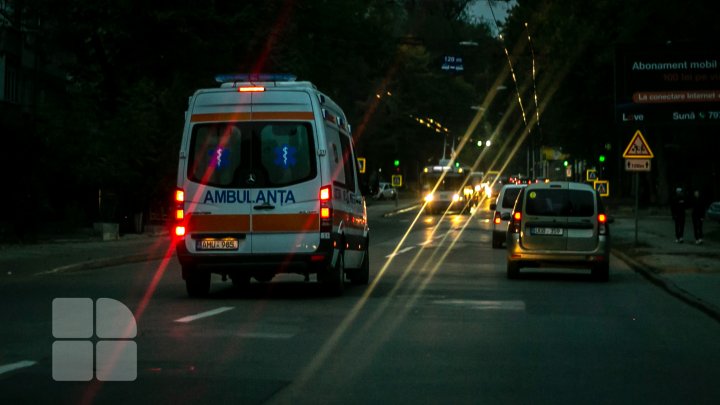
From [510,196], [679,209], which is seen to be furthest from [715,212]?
[510,196]

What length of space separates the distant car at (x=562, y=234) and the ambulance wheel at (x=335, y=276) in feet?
18.8

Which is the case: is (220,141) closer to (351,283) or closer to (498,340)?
(351,283)

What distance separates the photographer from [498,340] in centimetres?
1361

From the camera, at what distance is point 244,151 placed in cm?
1878

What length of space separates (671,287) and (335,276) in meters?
5.60

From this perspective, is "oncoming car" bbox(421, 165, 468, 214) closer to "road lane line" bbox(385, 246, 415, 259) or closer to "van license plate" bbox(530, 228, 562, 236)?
"road lane line" bbox(385, 246, 415, 259)

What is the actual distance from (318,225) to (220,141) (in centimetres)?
164

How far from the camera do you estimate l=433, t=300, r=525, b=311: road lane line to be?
17641mm

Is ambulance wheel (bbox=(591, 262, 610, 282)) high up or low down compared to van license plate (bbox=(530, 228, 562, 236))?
down

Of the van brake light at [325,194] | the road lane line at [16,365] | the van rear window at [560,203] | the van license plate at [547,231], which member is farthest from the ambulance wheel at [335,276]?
the road lane line at [16,365]

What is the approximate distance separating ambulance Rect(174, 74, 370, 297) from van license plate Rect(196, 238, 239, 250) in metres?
0.01

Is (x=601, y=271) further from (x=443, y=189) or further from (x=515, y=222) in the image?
(x=443, y=189)

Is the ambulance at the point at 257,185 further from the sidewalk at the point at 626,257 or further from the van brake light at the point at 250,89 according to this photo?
the sidewalk at the point at 626,257

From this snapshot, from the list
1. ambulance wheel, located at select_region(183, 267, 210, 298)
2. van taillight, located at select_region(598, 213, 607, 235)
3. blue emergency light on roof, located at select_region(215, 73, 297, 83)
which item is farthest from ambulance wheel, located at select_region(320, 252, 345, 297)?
van taillight, located at select_region(598, 213, 607, 235)
